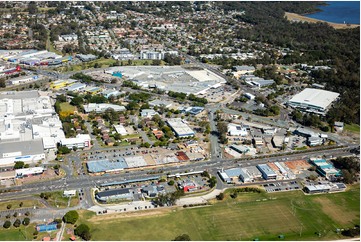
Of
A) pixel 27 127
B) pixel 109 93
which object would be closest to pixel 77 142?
pixel 27 127

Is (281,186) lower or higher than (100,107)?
higher

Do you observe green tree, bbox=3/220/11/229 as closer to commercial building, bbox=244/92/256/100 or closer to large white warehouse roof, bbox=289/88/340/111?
commercial building, bbox=244/92/256/100

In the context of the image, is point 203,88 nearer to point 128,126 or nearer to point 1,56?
point 128,126

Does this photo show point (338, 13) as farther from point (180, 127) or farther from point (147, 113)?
point (180, 127)

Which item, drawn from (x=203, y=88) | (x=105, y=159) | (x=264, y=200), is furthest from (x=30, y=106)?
(x=264, y=200)

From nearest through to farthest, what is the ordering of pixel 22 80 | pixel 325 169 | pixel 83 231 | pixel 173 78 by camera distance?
1. pixel 83 231
2. pixel 325 169
3. pixel 22 80
4. pixel 173 78

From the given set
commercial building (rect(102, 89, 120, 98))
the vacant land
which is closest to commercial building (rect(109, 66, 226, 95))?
commercial building (rect(102, 89, 120, 98))
